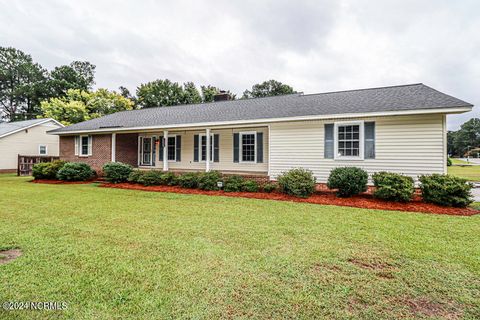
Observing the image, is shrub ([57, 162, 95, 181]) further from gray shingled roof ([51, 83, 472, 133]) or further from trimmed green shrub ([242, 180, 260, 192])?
trimmed green shrub ([242, 180, 260, 192])

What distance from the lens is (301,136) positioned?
1013 cm

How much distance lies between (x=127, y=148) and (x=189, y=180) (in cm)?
687

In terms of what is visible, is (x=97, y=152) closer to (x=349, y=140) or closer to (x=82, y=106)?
(x=349, y=140)

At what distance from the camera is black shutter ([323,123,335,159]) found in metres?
9.56

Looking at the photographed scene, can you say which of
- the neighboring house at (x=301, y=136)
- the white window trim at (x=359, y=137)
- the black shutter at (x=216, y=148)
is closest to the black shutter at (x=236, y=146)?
the neighboring house at (x=301, y=136)

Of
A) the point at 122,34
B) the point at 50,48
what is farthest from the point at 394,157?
the point at 50,48

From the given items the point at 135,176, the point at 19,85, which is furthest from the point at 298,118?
the point at 19,85

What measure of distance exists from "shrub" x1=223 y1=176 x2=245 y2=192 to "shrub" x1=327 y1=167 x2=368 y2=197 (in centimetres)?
353

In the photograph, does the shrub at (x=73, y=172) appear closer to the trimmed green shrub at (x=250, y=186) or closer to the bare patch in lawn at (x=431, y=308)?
the trimmed green shrub at (x=250, y=186)

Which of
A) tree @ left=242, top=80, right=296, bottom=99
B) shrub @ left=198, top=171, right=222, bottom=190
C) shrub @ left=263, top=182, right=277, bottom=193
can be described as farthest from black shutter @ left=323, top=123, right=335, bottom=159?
tree @ left=242, top=80, right=296, bottom=99

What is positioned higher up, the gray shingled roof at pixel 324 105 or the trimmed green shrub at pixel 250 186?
the gray shingled roof at pixel 324 105

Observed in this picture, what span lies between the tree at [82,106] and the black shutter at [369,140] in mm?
28896

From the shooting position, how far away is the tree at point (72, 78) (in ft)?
125

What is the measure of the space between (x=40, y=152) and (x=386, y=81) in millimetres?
33931
